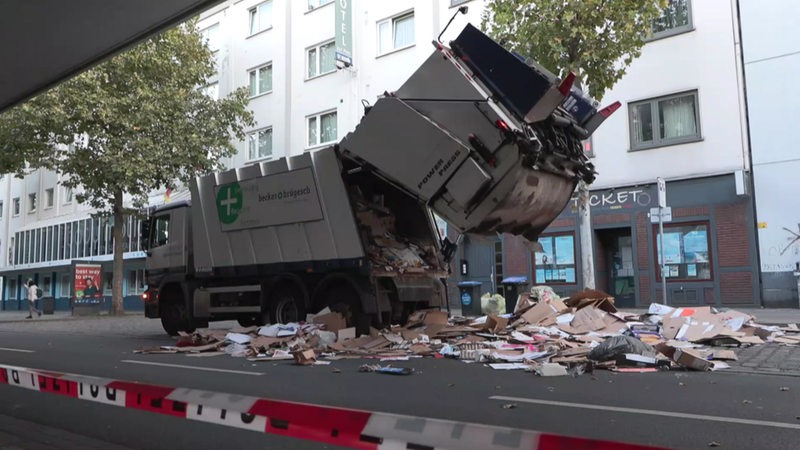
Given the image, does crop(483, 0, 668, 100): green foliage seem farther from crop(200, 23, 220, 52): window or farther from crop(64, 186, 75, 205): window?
crop(64, 186, 75, 205): window

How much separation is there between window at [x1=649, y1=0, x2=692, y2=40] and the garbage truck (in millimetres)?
11772

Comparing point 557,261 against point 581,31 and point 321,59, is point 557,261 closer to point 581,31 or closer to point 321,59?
point 581,31

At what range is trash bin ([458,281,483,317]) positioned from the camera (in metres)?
16.7

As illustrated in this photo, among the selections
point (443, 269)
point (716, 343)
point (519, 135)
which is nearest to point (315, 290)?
point (443, 269)

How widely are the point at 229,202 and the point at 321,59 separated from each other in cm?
1701

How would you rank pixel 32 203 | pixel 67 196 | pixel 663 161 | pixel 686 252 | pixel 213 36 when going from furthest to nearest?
1. pixel 32 203
2. pixel 67 196
3. pixel 213 36
4. pixel 663 161
5. pixel 686 252

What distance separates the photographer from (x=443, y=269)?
11.9m

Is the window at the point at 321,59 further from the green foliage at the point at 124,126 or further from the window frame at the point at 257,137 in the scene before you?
the green foliage at the point at 124,126

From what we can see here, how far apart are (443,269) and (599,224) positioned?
399 inches

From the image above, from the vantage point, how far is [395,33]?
2572 centimetres

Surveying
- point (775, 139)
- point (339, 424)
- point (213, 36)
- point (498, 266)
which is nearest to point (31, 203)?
point (213, 36)

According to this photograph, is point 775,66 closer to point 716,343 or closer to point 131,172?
point 716,343

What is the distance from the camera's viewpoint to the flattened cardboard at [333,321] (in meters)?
10.4

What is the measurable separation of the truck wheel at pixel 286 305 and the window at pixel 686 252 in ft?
39.0
